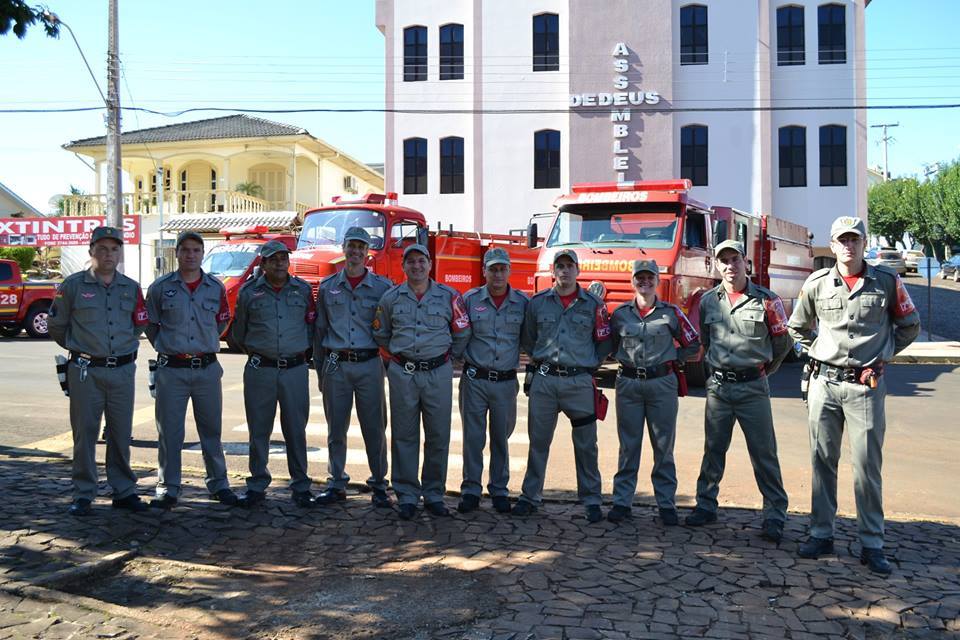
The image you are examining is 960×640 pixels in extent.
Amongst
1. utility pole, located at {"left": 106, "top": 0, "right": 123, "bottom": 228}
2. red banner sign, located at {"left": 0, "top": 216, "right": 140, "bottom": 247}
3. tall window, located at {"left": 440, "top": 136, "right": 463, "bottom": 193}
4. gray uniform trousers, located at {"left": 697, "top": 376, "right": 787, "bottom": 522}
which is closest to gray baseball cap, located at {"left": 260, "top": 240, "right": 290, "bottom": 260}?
gray uniform trousers, located at {"left": 697, "top": 376, "right": 787, "bottom": 522}

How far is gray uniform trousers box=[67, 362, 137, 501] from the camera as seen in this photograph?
6223 millimetres

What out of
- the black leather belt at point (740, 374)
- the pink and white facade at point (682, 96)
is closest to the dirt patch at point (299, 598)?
the black leather belt at point (740, 374)

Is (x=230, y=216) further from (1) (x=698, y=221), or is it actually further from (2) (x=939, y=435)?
(2) (x=939, y=435)

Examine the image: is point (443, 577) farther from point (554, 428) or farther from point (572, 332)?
point (572, 332)

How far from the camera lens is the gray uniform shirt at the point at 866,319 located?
534 cm

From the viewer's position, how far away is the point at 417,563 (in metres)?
5.30

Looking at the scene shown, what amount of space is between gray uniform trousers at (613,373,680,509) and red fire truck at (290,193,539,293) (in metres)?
8.95

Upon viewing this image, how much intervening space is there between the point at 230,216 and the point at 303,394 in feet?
84.6

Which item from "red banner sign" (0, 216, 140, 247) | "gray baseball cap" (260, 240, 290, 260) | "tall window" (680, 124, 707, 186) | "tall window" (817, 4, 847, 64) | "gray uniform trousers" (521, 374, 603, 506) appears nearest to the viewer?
"gray uniform trousers" (521, 374, 603, 506)

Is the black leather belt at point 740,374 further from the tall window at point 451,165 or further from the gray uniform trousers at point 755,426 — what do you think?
the tall window at point 451,165

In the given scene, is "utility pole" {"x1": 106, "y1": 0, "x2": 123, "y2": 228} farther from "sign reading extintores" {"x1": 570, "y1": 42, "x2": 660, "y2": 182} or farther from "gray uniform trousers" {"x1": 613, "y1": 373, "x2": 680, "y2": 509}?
"gray uniform trousers" {"x1": 613, "y1": 373, "x2": 680, "y2": 509}

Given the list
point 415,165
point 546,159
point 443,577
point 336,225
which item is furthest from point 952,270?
point 443,577

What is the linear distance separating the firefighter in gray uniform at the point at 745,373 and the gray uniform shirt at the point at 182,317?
370 cm

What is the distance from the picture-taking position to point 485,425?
6523 mm
